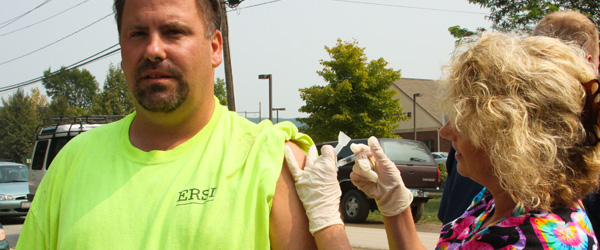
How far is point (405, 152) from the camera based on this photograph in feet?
36.3

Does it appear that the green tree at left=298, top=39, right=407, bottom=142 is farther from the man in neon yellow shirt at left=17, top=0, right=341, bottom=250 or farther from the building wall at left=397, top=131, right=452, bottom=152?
the man in neon yellow shirt at left=17, top=0, right=341, bottom=250

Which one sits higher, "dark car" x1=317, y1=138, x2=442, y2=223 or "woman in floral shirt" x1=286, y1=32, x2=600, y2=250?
"woman in floral shirt" x1=286, y1=32, x2=600, y2=250

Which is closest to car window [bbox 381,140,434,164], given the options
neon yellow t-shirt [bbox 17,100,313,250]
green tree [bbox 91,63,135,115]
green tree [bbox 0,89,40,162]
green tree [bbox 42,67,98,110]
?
neon yellow t-shirt [bbox 17,100,313,250]

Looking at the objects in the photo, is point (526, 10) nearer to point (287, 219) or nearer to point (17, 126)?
point (287, 219)

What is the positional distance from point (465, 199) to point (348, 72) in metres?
20.6

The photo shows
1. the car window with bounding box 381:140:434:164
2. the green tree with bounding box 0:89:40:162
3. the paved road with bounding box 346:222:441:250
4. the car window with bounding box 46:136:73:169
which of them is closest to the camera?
the paved road with bounding box 346:222:441:250

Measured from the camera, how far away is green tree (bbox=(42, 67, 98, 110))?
90250 millimetres

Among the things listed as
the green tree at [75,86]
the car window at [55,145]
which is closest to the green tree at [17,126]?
the green tree at [75,86]

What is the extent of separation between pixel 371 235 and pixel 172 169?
25.9ft

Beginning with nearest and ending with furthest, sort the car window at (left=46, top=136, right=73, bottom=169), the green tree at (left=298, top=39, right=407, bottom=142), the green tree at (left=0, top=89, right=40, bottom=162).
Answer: the car window at (left=46, top=136, right=73, bottom=169)
the green tree at (left=298, top=39, right=407, bottom=142)
the green tree at (left=0, top=89, right=40, bottom=162)

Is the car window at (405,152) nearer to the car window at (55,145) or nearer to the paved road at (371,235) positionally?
the paved road at (371,235)

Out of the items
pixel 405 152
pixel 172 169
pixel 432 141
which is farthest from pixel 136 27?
pixel 432 141

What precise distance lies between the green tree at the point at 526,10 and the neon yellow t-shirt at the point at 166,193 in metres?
10.3

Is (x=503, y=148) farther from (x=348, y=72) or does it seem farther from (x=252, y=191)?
(x=348, y=72)
